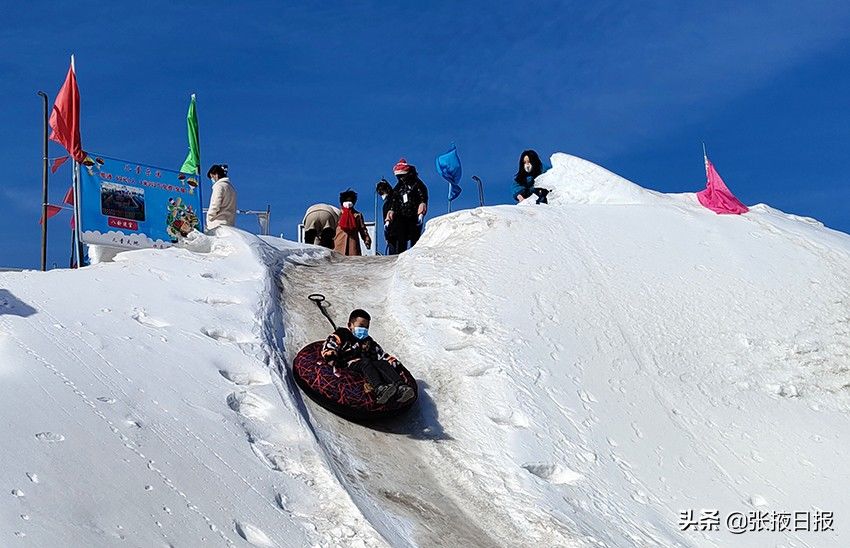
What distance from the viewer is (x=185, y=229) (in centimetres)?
1180

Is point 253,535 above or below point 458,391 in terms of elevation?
below

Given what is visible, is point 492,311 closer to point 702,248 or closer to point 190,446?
point 702,248

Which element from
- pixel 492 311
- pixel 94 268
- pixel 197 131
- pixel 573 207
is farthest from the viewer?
pixel 197 131

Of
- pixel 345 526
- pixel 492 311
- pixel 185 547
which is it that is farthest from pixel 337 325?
pixel 185 547

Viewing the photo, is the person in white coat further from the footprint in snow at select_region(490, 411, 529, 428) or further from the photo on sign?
the footprint in snow at select_region(490, 411, 529, 428)

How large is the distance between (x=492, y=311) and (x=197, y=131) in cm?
716

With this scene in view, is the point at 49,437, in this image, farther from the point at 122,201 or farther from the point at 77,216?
the point at 122,201

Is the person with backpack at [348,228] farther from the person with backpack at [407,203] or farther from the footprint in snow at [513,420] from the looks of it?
the footprint in snow at [513,420]

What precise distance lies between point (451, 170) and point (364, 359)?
10214mm

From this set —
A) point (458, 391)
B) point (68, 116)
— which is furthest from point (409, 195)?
point (458, 391)

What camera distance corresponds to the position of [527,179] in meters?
14.8

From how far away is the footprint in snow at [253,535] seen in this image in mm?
5512

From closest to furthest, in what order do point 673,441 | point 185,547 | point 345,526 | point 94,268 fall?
point 185,547 → point 345,526 → point 673,441 → point 94,268

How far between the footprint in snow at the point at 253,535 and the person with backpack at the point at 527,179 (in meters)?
9.85
